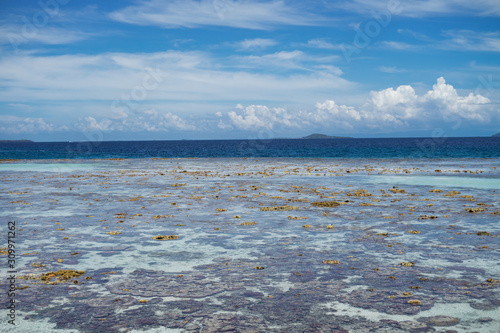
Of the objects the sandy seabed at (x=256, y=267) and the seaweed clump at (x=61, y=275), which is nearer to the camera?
the sandy seabed at (x=256, y=267)

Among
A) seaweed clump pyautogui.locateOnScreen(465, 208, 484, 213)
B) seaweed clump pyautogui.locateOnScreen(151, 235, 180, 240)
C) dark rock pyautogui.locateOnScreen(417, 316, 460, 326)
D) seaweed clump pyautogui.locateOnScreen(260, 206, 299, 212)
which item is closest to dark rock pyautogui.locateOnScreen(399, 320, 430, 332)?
dark rock pyautogui.locateOnScreen(417, 316, 460, 326)

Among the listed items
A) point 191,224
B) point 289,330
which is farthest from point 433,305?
point 191,224

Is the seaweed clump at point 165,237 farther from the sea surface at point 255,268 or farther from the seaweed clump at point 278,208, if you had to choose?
the seaweed clump at point 278,208

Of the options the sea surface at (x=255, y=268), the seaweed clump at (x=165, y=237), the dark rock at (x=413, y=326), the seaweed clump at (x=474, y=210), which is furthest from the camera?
the seaweed clump at (x=474, y=210)

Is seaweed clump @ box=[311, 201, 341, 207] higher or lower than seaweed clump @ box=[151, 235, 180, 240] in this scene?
higher

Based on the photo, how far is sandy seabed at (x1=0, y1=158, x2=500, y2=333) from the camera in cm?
714

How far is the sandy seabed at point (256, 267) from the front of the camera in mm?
7141

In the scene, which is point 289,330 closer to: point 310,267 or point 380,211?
point 310,267

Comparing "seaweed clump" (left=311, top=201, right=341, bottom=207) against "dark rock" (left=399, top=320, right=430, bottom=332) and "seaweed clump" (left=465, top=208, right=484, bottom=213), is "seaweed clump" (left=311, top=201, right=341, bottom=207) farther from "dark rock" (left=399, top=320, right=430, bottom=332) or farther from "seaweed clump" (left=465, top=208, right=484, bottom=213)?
"dark rock" (left=399, top=320, right=430, bottom=332)

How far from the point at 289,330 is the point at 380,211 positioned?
1214cm

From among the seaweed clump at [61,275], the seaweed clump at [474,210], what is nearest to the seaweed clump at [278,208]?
the seaweed clump at [474,210]

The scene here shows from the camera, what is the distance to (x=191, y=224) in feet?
50.3

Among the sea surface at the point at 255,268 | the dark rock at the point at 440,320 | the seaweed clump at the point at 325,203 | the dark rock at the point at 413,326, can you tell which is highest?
the seaweed clump at the point at 325,203

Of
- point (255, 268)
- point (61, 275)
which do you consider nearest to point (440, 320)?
point (255, 268)
